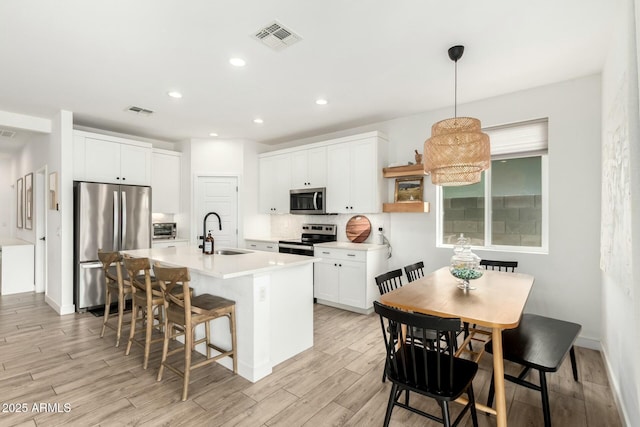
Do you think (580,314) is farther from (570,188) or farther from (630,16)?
(630,16)

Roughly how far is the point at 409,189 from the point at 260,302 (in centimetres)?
280

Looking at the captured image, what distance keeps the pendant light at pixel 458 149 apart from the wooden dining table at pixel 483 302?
36.1 inches

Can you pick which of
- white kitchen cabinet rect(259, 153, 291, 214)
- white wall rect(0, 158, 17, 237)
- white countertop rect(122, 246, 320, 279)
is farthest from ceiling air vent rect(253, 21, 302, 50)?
white wall rect(0, 158, 17, 237)

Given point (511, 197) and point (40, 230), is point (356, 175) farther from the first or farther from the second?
point (40, 230)

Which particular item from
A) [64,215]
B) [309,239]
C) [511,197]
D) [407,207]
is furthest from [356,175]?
[64,215]

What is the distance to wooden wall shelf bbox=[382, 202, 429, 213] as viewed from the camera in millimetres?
4266

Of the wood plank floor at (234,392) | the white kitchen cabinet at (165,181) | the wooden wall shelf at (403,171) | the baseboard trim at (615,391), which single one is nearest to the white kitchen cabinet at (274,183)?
the white kitchen cabinet at (165,181)

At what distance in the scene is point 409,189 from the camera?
4.53 metres

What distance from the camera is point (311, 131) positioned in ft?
17.8

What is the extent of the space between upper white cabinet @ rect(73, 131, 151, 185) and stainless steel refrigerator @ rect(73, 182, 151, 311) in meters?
0.29

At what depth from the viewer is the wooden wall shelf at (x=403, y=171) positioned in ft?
13.9

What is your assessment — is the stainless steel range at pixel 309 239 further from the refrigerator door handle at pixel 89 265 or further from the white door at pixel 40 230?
the white door at pixel 40 230

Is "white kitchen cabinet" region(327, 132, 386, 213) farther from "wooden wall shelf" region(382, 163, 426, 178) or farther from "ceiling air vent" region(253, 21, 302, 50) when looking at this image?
"ceiling air vent" region(253, 21, 302, 50)

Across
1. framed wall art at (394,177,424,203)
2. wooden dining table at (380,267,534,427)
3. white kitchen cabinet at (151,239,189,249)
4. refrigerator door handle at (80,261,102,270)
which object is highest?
framed wall art at (394,177,424,203)
